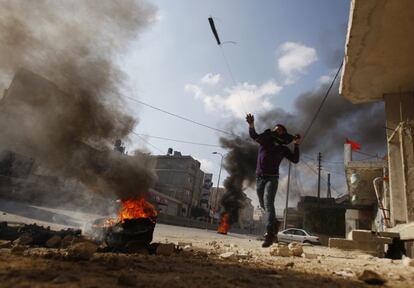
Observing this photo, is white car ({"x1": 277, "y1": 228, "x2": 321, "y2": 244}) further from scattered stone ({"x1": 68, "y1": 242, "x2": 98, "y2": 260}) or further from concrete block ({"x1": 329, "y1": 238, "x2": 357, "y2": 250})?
scattered stone ({"x1": 68, "y1": 242, "x2": 98, "y2": 260})

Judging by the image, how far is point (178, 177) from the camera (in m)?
61.4

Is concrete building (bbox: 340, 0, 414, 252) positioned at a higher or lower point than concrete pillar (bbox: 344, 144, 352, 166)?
lower

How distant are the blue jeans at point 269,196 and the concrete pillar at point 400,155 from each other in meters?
2.97

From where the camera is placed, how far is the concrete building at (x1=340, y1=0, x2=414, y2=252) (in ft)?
16.2

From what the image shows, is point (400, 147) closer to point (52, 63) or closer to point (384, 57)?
point (384, 57)

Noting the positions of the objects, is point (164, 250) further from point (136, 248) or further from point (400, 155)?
point (400, 155)

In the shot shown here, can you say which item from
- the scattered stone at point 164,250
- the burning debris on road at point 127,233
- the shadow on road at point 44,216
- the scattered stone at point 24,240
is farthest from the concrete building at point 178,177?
the scattered stone at point 164,250

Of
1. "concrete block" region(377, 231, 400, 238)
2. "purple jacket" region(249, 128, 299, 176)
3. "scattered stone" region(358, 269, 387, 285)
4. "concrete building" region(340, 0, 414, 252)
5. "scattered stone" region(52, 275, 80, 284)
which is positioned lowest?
"scattered stone" region(52, 275, 80, 284)

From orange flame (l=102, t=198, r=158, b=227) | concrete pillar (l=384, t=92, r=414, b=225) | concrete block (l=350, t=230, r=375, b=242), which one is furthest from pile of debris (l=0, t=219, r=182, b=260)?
concrete pillar (l=384, t=92, r=414, b=225)

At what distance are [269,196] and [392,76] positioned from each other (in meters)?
4.32

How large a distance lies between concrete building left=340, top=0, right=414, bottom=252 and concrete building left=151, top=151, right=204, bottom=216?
5443cm

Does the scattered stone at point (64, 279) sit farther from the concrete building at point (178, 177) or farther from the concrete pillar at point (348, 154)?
the concrete building at point (178, 177)

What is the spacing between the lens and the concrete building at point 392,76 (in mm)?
4934

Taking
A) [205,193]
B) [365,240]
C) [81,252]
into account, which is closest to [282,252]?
[365,240]
